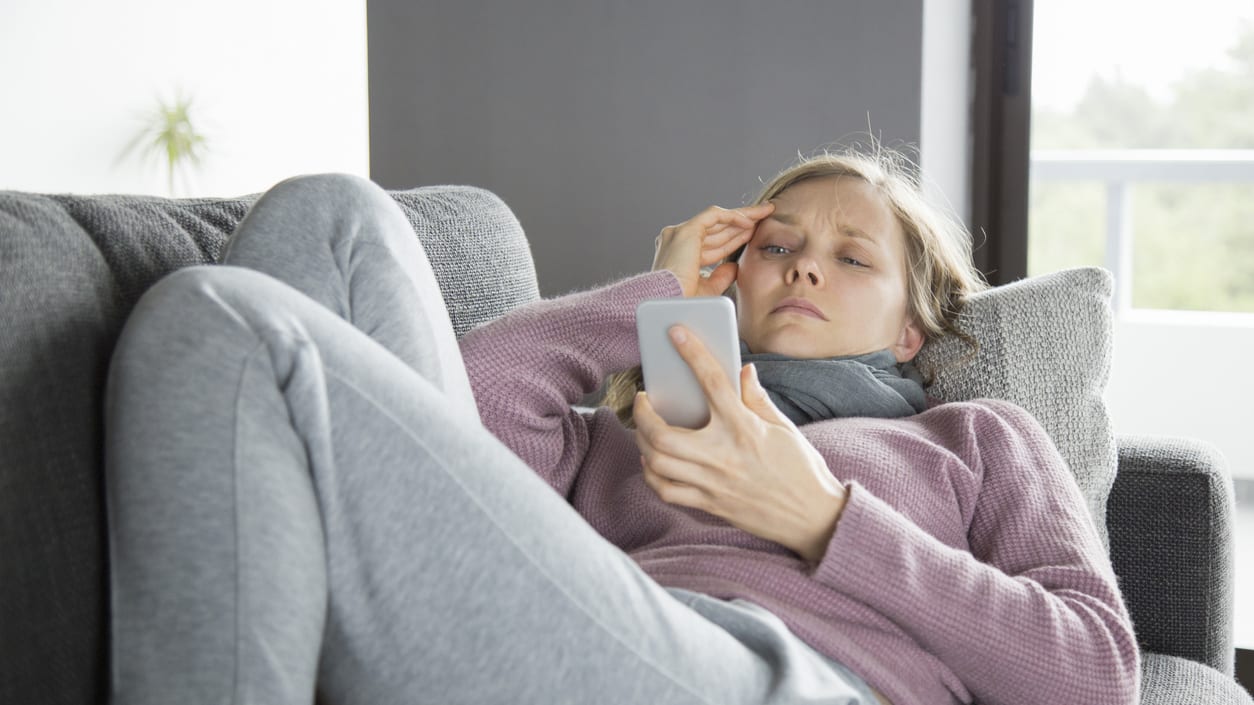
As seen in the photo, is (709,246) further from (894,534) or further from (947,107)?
(947,107)

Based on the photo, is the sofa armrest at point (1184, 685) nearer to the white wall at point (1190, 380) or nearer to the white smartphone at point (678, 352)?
the white smartphone at point (678, 352)

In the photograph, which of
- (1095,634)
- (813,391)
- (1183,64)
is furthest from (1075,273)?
(1183,64)

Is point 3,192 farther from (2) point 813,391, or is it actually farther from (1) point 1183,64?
(1) point 1183,64

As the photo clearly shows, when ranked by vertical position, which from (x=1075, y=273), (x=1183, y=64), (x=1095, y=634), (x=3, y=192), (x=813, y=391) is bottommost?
(x=1095, y=634)

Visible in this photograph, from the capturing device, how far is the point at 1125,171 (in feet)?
12.3

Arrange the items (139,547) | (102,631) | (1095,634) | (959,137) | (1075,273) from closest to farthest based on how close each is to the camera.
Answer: (139,547) → (102,631) → (1095,634) → (1075,273) → (959,137)

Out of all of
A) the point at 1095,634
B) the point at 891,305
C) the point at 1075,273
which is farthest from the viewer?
the point at 1075,273

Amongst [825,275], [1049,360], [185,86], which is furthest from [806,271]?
[185,86]

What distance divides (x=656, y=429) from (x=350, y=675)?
17.6 inches

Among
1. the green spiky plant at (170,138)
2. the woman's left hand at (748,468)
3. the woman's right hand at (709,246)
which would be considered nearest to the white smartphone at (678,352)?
the woman's left hand at (748,468)

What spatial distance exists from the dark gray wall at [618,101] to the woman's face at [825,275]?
2.71 ft

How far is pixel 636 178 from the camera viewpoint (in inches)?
103

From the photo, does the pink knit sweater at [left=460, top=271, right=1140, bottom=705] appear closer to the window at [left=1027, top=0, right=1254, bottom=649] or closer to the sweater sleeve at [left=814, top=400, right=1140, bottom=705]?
the sweater sleeve at [left=814, top=400, right=1140, bottom=705]

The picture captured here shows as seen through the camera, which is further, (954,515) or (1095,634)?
(954,515)
